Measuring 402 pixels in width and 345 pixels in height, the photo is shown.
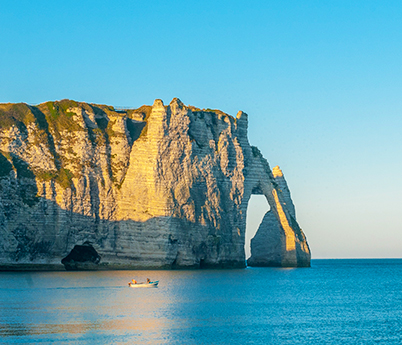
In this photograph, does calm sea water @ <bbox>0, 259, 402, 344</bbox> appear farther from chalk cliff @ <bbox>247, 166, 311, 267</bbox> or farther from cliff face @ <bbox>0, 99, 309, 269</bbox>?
chalk cliff @ <bbox>247, 166, 311, 267</bbox>

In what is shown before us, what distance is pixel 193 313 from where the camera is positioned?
4362 centimetres

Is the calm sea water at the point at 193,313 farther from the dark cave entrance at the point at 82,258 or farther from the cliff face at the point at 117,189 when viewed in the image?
the dark cave entrance at the point at 82,258

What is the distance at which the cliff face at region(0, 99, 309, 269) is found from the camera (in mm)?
85500

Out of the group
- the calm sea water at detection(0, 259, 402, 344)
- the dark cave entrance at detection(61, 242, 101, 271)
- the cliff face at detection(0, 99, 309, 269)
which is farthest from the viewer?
the dark cave entrance at detection(61, 242, 101, 271)

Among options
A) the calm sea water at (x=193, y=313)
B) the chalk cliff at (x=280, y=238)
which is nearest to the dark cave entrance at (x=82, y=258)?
the calm sea water at (x=193, y=313)

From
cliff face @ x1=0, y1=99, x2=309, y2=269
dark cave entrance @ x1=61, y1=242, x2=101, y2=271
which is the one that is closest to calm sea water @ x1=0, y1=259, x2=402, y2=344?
cliff face @ x1=0, y1=99, x2=309, y2=269

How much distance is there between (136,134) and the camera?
95562 millimetres

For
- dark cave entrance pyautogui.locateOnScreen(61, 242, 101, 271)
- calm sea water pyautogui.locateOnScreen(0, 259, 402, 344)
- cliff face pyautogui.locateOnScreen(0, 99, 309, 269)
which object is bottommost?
calm sea water pyautogui.locateOnScreen(0, 259, 402, 344)

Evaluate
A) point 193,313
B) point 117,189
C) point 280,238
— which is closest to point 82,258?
point 117,189

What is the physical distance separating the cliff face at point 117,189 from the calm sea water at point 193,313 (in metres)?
17.3

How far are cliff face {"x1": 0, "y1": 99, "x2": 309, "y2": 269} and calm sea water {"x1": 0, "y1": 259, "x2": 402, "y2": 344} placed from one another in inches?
683

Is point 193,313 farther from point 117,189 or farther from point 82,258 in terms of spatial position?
point 82,258

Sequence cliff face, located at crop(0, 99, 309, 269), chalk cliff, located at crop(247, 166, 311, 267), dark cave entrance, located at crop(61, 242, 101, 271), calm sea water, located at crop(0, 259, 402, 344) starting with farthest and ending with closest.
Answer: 1. chalk cliff, located at crop(247, 166, 311, 267)
2. dark cave entrance, located at crop(61, 242, 101, 271)
3. cliff face, located at crop(0, 99, 309, 269)
4. calm sea water, located at crop(0, 259, 402, 344)

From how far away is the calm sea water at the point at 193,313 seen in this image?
Answer: 3450 centimetres
